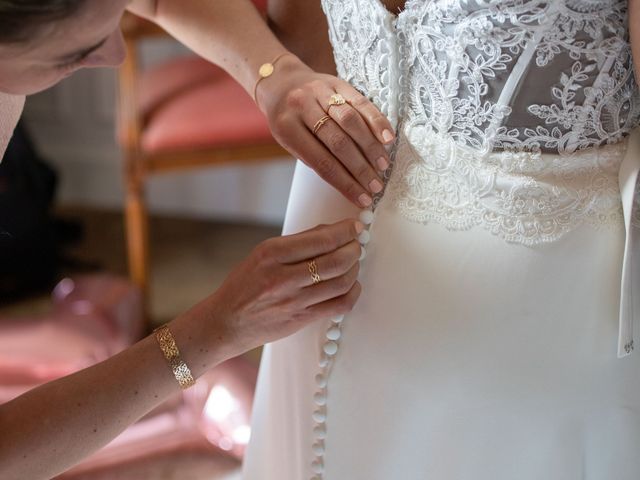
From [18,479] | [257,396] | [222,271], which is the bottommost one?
[222,271]

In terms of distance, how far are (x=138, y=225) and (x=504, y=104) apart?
1517mm

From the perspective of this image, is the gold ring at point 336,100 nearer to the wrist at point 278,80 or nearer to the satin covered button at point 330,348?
the wrist at point 278,80

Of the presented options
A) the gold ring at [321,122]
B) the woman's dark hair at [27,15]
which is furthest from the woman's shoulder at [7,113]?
the gold ring at [321,122]

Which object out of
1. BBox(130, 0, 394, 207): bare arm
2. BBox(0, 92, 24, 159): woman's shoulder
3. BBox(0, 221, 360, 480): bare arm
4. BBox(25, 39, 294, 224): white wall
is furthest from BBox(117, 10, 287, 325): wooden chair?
BBox(0, 221, 360, 480): bare arm

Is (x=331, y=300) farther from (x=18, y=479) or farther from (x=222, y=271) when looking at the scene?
(x=222, y=271)

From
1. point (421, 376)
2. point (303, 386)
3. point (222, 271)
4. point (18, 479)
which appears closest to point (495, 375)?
point (421, 376)

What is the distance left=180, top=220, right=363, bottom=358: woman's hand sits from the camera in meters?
0.78

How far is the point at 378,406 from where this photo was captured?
32.9 inches

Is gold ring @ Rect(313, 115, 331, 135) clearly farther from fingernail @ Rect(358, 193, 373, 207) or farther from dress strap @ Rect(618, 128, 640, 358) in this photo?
dress strap @ Rect(618, 128, 640, 358)

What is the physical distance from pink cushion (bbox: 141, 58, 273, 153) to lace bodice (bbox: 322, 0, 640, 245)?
1251mm

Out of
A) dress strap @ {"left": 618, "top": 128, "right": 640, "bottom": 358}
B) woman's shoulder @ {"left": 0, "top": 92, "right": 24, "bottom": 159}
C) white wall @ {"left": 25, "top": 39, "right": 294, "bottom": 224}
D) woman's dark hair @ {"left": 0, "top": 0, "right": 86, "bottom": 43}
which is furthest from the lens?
white wall @ {"left": 25, "top": 39, "right": 294, "bottom": 224}

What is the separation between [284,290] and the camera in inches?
31.2

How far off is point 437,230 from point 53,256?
1.89 metres

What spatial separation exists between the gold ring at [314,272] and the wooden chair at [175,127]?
131cm
